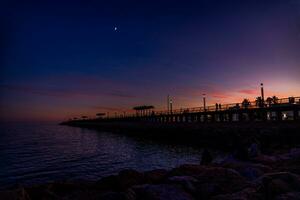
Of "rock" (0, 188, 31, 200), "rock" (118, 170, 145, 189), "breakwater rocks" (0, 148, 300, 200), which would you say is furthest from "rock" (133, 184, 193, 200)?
"rock" (0, 188, 31, 200)

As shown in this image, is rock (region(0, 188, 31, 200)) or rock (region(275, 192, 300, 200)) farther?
rock (region(0, 188, 31, 200))

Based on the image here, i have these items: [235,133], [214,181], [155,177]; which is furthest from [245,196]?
[235,133]

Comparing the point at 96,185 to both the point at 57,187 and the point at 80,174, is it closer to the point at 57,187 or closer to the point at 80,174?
the point at 57,187

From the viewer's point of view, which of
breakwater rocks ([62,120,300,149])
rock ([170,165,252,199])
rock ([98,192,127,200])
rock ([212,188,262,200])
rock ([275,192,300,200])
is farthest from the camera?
breakwater rocks ([62,120,300,149])

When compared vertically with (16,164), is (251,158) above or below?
above

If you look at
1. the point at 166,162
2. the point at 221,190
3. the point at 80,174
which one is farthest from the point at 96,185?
the point at 166,162

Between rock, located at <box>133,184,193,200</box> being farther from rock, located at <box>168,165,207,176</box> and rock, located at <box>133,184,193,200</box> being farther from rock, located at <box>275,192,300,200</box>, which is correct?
rock, located at <box>168,165,207,176</box>

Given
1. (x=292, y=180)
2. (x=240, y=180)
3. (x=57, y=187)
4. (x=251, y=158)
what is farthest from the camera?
(x=251, y=158)

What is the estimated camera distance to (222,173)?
7422 mm

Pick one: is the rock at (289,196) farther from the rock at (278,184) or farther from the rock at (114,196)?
the rock at (114,196)

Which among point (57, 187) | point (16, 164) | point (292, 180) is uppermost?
point (292, 180)

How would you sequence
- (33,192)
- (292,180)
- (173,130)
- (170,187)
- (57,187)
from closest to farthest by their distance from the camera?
(292,180) → (170,187) → (33,192) → (57,187) → (173,130)

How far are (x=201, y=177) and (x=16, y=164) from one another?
63.4 ft

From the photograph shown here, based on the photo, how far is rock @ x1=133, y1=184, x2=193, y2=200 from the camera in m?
5.48
